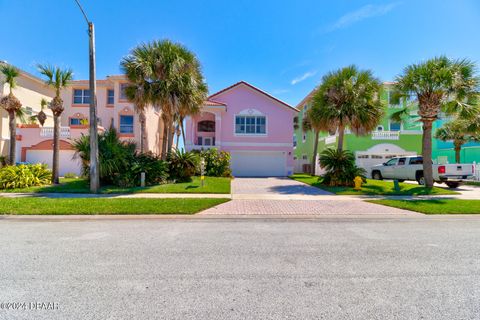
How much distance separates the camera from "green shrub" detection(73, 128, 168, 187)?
1194 centimetres

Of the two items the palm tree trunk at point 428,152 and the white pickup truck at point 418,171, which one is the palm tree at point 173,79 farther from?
the white pickup truck at point 418,171

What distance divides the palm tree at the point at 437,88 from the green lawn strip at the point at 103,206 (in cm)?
1210

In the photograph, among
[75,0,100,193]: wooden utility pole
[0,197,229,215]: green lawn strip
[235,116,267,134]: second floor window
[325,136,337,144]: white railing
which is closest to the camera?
[0,197,229,215]: green lawn strip

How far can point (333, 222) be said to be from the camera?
22.5 ft

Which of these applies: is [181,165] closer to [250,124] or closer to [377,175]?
[250,124]

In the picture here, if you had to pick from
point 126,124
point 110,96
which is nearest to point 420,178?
point 126,124

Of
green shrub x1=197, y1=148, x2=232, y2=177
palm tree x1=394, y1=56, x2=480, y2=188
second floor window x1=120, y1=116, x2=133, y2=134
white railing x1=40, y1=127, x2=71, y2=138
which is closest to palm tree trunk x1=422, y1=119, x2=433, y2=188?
palm tree x1=394, y1=56, x2=480, y2=188

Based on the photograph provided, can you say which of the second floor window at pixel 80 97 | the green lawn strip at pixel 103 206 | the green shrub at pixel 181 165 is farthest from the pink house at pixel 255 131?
the green lawn strip at pixel 103 206

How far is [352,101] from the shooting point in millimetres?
14180

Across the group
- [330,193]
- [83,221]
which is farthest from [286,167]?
[83,221]

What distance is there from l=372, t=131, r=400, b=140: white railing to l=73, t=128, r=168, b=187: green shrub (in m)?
20.2

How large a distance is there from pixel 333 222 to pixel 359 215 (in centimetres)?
139

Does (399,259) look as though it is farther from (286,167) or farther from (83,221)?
(286,167)

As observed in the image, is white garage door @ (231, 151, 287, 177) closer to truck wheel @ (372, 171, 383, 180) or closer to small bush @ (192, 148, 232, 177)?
small bush @ (192, 148, 232, 177)
